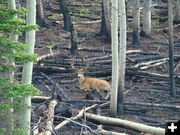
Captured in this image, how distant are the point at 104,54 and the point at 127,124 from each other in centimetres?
1024

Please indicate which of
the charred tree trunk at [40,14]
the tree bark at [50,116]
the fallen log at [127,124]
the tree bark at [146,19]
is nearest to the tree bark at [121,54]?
the fallen log at [127,124]

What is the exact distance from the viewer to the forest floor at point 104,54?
1608 centimetres

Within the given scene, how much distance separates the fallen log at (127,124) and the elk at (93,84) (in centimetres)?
338

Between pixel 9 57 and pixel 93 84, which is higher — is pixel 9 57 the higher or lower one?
the higher one

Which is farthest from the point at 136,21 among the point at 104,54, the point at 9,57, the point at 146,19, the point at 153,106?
the point at 9,57


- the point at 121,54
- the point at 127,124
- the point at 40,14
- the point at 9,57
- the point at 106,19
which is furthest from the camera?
the point at 40,14

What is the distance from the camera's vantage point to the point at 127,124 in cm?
1375

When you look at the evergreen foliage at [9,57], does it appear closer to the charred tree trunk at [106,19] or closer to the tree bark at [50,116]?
the tree bark at [50,116]

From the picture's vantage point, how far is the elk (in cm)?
1797

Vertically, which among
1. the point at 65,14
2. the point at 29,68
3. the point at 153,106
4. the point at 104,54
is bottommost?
the point at 153,106

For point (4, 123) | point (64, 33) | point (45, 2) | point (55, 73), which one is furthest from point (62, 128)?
point (45, 2)

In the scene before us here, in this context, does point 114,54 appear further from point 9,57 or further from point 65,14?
point 65,14

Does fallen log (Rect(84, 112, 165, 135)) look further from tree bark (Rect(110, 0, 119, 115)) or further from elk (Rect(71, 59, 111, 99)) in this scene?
elk (Rect(71, 59, 111, 99))

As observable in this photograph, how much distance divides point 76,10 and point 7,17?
936 inches
